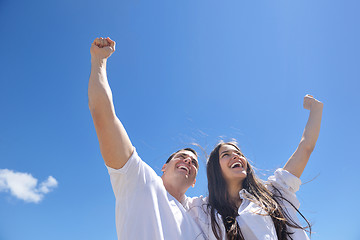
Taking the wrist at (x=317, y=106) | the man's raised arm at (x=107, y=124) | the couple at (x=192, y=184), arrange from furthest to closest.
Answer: the wrist at (x=317, y=106) < the couple at (x=192, y=184) < the man's raised arm at (x=107, y=124)

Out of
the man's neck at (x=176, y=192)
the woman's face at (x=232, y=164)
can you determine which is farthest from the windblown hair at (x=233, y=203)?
the man's neck at (x=176, y=192)

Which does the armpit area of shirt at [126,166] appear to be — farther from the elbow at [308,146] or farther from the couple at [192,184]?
the elbow at [308,146]

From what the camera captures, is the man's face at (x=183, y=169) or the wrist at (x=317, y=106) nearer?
the man's face at (x=183, y=169)

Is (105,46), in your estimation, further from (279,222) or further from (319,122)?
(319,122)

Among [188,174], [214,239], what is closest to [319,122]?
[188,174]

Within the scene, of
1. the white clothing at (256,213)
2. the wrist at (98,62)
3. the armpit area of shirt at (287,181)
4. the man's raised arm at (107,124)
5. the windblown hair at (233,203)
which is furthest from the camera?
the armpit area of shirt at (287,181)

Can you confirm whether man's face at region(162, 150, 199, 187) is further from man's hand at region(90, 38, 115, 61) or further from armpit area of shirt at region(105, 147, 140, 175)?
man's hand at region(90, 38, 115, 61)

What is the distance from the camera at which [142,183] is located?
285 centimetres

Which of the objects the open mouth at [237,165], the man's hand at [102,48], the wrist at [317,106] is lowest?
the open mouth at [237,165]

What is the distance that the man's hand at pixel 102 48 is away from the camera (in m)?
2.90

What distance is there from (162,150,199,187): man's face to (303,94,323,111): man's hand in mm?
2455

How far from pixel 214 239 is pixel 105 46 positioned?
284 centimetres

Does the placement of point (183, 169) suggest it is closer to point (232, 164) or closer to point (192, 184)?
point (192, 184)

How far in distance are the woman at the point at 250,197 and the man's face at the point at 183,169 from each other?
36 centimetres
